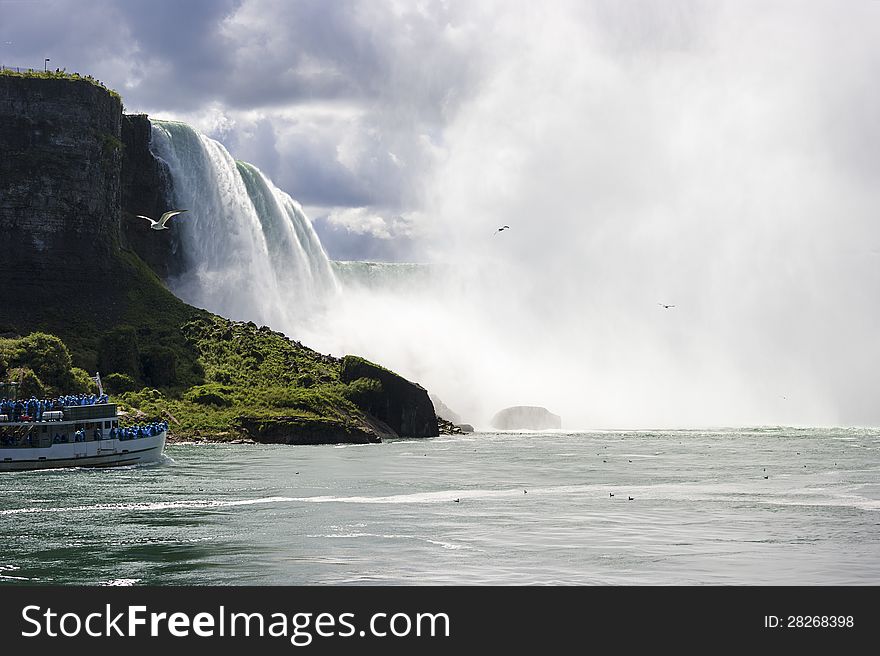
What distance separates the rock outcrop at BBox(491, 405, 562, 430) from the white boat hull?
7896cm

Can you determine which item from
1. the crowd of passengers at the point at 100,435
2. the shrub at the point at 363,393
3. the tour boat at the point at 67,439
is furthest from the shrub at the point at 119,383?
the tour boat at the point at 67,439

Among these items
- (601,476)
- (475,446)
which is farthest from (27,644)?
(475,446)

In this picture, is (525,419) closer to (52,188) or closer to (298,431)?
(298,431)

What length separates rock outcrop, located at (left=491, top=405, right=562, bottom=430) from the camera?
532 feet

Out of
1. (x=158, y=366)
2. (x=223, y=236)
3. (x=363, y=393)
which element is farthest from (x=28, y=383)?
(x=223, y=236)

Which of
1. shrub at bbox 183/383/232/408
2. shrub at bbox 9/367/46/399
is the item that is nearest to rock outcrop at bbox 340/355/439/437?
shrub at bbox 183/383/232/408

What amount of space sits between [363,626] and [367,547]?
1547 centimetres

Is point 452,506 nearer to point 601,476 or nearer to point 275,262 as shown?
point 601,476

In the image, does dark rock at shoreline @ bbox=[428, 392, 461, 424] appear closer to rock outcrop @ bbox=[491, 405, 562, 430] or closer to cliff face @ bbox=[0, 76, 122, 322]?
rock outcrop @ bbox=[491, 405, 562, 430]

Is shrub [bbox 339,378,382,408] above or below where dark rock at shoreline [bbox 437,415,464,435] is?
above

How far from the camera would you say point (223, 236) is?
577 ft

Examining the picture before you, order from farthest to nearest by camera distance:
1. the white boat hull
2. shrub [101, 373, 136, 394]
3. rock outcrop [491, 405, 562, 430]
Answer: rock outcrop [491, 405, 562, 430] < shrub [101, 373, 136, 394] < the white boat hull

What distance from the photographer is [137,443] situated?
3452 inches

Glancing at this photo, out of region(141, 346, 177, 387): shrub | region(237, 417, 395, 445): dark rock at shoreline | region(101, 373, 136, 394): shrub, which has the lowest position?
region(237, 417, 395, 445): dark rock at shoreline
